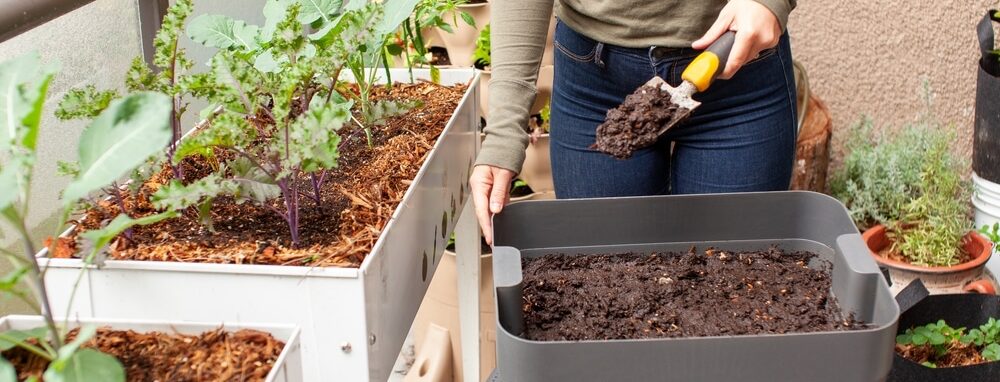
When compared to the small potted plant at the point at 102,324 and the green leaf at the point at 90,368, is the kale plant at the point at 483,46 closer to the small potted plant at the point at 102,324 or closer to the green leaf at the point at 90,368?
the small potted plant at the point at 102,324

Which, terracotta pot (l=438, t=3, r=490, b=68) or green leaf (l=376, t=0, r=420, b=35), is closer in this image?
green leaf (l=376, t=0, r=420, b=35)

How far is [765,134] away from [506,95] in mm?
414

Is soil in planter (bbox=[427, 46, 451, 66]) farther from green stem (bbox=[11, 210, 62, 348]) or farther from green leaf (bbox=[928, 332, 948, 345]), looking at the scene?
green stem (bbox=[11, 210, 62, 348])

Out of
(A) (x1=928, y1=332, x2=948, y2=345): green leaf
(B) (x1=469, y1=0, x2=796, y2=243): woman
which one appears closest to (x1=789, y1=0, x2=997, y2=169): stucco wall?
(A) (x1=928, y1=332, x2=948, y2=345): green leaf

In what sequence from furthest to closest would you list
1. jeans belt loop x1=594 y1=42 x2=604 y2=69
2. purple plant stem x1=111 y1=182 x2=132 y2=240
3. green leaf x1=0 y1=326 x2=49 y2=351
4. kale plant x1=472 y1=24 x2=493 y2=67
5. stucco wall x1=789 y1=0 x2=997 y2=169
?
stucco wall x1=789 y1=0 x2=997 y2=169 < kale plant x1=472 y1=24 x2=493 y2=67 < jeans belt loop x1=594 y1=42 x2=604 y2=69 < purple plant stem x1=111 y1=182 x2=132 y2=240 < green leaf x1=0 y1=326 x2=49 y2=351

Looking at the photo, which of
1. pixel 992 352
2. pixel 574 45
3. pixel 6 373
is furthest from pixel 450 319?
pixel 6 373

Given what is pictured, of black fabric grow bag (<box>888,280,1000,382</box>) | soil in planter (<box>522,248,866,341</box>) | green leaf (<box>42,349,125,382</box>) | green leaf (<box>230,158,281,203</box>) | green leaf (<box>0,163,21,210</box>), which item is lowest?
black fabric grow bag (<box>888,280,1000,382</box>)

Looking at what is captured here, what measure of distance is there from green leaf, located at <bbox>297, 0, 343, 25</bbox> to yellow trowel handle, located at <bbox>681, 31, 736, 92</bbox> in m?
0.60

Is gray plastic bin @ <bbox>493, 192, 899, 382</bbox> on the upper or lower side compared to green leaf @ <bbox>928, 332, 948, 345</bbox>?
upper

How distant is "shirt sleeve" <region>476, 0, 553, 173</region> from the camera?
1.42 m

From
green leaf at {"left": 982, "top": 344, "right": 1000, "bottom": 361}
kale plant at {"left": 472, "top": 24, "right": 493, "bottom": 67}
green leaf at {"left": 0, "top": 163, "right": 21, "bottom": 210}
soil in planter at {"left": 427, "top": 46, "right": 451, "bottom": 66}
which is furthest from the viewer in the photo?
soil in planter at {"left": 427, "top": 46, "right": 451, "bottom": 66}

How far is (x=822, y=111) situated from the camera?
9.23 ft

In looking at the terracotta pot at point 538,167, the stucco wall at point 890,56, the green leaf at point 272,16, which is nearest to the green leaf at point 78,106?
the green leaf at point 272,16

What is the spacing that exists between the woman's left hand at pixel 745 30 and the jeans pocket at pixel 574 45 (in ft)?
0.89
